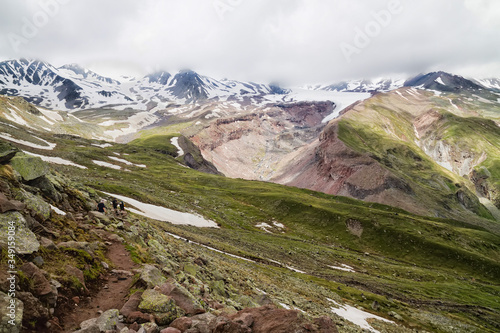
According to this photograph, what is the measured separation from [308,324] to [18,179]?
1853 centimetres

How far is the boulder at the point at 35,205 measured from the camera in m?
14.5

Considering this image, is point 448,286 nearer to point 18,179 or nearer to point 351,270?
point 351,270

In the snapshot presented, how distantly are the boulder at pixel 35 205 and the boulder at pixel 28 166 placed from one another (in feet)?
11.4

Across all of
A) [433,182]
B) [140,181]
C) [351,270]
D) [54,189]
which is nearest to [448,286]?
[351,270]

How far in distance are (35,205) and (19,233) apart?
364 centimetres

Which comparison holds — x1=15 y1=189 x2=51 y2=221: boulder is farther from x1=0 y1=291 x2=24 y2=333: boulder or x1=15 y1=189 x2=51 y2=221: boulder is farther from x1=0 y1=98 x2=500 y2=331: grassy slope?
x1=0 y1=98 x2=500 y2=331: grassy slope

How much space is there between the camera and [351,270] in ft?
215

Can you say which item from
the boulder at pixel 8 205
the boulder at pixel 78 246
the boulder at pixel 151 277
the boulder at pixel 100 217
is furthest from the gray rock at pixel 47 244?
the boulder at pixel 100 217

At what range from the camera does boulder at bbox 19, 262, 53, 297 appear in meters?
9.81

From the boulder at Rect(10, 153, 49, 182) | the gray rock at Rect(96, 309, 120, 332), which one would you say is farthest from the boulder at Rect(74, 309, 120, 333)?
the boulder at Rect(10, 153, 49, 182)

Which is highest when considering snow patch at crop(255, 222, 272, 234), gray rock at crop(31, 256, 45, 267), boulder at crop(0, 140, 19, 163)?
boulder at crop(0, 140, 19, 163)

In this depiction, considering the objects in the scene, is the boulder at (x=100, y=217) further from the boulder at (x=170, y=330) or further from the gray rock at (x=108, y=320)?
the boulder at (x=170, y=330)

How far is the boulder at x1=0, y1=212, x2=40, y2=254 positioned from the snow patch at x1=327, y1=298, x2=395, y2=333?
2996 centimetres

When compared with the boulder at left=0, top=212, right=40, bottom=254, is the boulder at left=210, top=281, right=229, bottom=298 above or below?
below
